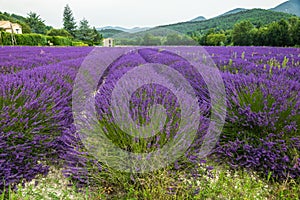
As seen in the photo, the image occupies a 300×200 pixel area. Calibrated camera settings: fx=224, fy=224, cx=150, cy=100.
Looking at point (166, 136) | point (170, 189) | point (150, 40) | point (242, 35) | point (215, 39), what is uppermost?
point (242, 35)

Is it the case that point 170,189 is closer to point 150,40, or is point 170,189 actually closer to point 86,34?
point 150,40

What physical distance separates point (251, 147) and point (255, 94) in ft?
1.52

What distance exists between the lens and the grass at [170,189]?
127 cm

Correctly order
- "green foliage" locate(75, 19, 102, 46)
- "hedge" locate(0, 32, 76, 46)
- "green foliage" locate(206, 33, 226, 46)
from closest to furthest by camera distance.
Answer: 1. "hedge" locate(0, 32, 76, 46)
2. "green foliage" locate(206, 33, 226, 46)
3. "green foliage" locate(75, 19, 102, 46)

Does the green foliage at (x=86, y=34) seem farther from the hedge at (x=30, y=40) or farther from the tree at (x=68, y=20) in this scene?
the hedge at (x=30, y=40)

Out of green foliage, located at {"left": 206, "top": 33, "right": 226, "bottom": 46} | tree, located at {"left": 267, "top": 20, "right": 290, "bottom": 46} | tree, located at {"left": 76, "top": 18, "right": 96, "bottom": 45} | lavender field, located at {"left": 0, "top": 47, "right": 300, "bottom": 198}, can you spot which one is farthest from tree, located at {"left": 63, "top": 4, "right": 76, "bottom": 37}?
lavender field, located at {"left": 0, "top": 47, "right": 300, "bottom": 198}

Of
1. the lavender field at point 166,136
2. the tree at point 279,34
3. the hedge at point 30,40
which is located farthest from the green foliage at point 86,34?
Result: the lavender field at point 166,136

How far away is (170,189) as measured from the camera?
1239mm

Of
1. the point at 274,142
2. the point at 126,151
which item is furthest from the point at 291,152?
the point at 126,151

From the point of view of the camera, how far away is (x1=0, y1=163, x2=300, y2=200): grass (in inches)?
50.1

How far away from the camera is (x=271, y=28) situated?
766 inches

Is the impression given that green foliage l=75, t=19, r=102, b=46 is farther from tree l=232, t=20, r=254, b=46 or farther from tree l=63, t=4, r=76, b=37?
tree l=232, t=20, r=254, b=46

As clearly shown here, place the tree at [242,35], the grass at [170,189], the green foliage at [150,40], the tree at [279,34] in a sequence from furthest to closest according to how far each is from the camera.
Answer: the tree at [242,35]
the tree at [279,34]
the green foliage at [150,40]
the grass at [170,189]

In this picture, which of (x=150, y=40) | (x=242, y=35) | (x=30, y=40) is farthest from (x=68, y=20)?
(x=150, y=40)
